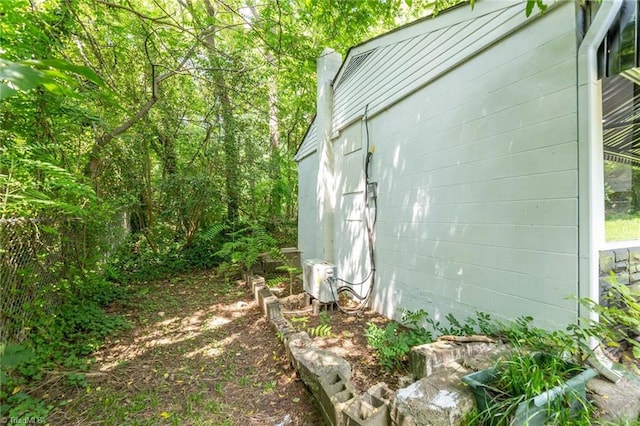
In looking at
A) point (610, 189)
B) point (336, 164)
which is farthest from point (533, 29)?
point (336, 164)

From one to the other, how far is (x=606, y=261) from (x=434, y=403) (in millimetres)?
1586

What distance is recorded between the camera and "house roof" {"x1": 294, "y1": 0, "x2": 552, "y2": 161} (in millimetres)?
2366

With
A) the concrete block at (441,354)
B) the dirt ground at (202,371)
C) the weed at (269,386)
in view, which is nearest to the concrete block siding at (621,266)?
the concrete block at (441,354)

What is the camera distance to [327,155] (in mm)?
5270

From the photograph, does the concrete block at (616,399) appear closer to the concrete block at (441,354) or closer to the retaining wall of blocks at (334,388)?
the concrete block at (441,354)

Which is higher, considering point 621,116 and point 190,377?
point 621,116

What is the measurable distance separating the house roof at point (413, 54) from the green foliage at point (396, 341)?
2.74 m

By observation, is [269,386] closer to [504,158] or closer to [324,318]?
[324,318]

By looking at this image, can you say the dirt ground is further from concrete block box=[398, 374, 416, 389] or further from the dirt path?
concrete block box=[398, 374, 416, 389]

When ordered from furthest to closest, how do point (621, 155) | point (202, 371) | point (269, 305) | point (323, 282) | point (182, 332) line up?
point (323, 282), point (269, 305), point (182, 332), point (202, 371), point (621, 155)

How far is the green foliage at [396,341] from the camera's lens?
262cm

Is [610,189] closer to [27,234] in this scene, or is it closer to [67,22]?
[27,234]

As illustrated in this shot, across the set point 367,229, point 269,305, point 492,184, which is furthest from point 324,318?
point 492,184

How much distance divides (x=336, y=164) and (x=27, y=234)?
13.9 feet
